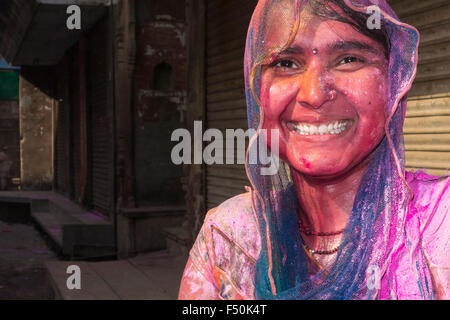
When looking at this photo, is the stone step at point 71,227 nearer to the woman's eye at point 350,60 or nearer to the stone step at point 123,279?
the stone step at point 123,279

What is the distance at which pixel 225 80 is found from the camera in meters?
6.80

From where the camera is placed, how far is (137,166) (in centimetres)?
962

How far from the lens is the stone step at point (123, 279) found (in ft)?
19.1

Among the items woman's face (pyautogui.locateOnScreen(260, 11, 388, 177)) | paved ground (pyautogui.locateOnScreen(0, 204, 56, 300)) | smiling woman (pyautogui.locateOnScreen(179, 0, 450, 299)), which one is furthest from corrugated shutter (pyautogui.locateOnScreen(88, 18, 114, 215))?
woman's face (pyautogui.locateOnScreen(260, 11, 388, 177))

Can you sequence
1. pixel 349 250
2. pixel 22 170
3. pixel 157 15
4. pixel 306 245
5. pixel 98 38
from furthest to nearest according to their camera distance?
pixel 22 170 → pixel 98 38 → pixel 157 15 → pixel 306 245 → pixel 349 250

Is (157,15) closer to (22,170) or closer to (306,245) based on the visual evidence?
(306,245)

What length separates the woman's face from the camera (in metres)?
1.25

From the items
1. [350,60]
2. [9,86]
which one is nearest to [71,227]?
[350,60]

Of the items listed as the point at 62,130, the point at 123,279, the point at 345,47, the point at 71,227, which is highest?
the point at 62,130

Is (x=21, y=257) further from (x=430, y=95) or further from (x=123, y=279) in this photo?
(x=430, y=95)

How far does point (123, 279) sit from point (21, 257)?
4.30 meters

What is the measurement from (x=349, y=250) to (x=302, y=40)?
1.79ft
